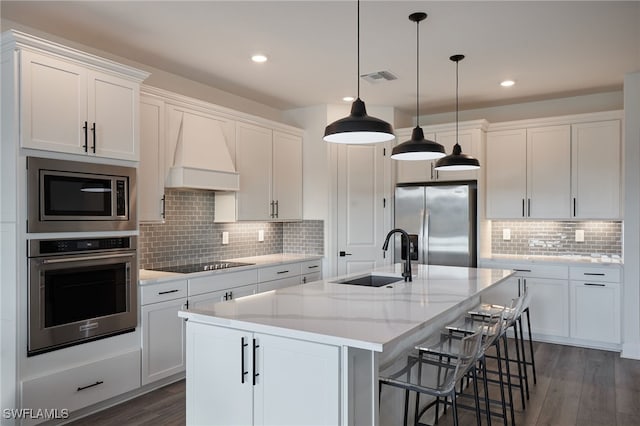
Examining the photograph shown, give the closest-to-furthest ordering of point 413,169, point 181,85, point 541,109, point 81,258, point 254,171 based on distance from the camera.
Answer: point 81,258 → point 181,85 → point 254,171 → point 541,109 → point 413,169

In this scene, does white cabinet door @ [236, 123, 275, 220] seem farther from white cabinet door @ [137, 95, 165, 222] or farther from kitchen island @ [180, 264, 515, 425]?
kitchen island @ [180, 264, 515, 425]

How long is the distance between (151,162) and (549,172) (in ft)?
13.7

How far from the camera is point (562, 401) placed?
10.6 feet

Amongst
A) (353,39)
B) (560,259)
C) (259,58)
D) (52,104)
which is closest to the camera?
(52,104)

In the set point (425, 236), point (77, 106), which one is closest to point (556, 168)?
point (425, 236)

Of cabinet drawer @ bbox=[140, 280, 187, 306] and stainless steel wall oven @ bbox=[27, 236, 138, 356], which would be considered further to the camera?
cabinet drawer @ bbox=[140, 280, 187, 306]

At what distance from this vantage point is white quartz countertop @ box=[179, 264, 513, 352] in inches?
72.1

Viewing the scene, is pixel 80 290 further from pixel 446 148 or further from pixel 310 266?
pixel 446 148

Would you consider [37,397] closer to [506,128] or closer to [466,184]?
[466,184]

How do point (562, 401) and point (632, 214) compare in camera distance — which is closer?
point (562, 401)

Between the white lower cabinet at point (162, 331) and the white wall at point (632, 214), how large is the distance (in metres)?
4.11

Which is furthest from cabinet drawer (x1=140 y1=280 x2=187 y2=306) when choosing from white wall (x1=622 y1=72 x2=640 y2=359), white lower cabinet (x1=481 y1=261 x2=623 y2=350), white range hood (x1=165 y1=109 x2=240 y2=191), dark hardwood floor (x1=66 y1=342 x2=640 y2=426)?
white wall (x1=622 y1=72 x2=640 y2=359)

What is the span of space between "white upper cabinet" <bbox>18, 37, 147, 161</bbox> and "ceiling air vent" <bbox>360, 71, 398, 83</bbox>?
6.56 ft

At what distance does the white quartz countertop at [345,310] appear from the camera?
6.00ft
